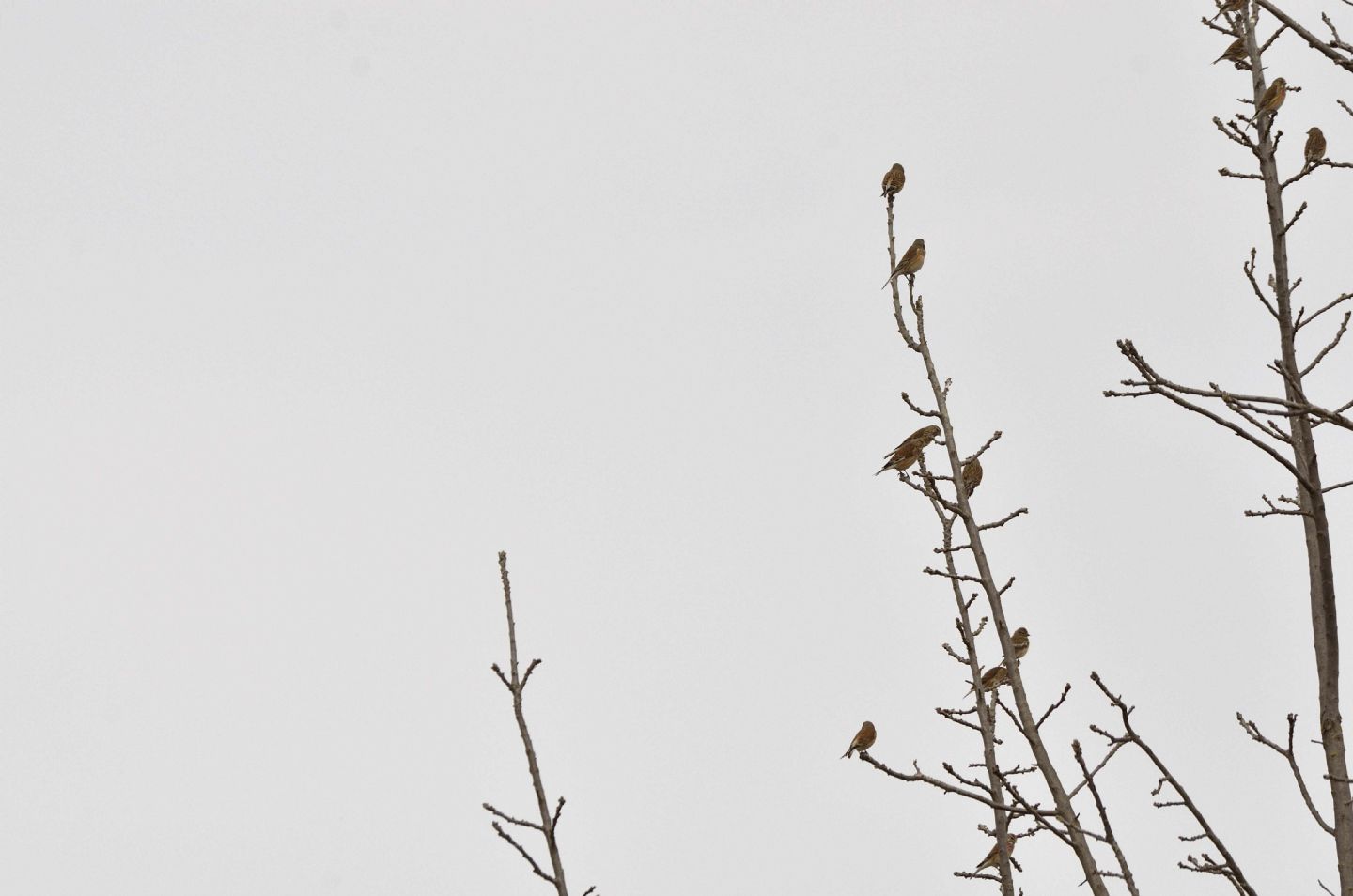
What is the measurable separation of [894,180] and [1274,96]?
246 cm

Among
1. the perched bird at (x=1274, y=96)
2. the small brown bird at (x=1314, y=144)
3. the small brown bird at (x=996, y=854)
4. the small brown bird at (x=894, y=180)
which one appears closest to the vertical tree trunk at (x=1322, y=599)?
the perched bird at (x=1274, y=96)

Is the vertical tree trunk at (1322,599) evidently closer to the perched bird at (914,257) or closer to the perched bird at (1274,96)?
the perched bird at (1274,96)

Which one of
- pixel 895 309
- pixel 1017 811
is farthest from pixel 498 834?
pixel 895 309

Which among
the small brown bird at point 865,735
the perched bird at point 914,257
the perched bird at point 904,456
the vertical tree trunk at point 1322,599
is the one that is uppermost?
the perched bird at point 914,257

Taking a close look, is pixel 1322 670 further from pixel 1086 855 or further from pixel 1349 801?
pixel 1086 855

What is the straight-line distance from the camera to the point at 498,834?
199 inches

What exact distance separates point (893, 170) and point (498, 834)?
6.80 meters

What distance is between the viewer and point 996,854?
9.86 meters

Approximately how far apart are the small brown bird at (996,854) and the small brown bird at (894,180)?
4.12 meters

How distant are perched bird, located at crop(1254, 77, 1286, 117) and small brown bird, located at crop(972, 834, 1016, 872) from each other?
468 centimetres

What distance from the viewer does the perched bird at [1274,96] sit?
7835 millimetres

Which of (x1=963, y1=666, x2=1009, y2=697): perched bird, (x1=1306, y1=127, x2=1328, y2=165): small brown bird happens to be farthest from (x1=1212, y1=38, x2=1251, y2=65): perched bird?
(x1=963, y1=666, x2=1009, y2=697): perched bird

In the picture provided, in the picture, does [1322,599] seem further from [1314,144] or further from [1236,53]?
[1314,144]

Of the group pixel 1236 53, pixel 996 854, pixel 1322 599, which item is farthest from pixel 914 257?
pixel 1322 599
